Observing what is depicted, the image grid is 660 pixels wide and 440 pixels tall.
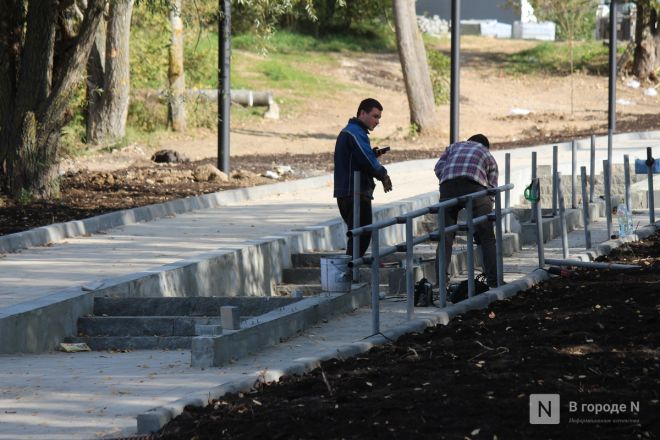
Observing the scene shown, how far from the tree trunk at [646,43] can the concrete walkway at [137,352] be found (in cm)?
2739

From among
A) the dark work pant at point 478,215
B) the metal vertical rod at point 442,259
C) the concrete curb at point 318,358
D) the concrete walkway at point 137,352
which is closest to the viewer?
the concrete curb at point 318,358

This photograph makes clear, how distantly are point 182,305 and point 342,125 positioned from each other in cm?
2724

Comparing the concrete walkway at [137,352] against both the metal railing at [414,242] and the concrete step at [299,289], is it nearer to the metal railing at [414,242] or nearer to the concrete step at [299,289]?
the metal railing at [414,242]

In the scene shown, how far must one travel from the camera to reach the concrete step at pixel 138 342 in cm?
1097

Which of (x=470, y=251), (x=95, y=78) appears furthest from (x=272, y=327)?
(x=95, y=78)

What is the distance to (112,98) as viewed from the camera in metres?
32.9

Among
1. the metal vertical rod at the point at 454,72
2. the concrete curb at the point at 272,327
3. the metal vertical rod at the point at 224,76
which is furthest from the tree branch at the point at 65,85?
the concrete curb at the point at 272,327

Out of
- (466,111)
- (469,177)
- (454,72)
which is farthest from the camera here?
(466,111)

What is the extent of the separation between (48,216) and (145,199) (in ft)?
8.40

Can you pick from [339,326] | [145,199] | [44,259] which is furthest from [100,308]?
[145,199]

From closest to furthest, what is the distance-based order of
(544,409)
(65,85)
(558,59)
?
(544,409), (65,85), (558,59)

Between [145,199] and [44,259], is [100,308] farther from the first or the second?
[145,199]

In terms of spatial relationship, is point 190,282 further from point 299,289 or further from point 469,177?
point 469,177

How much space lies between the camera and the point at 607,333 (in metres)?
9.17
